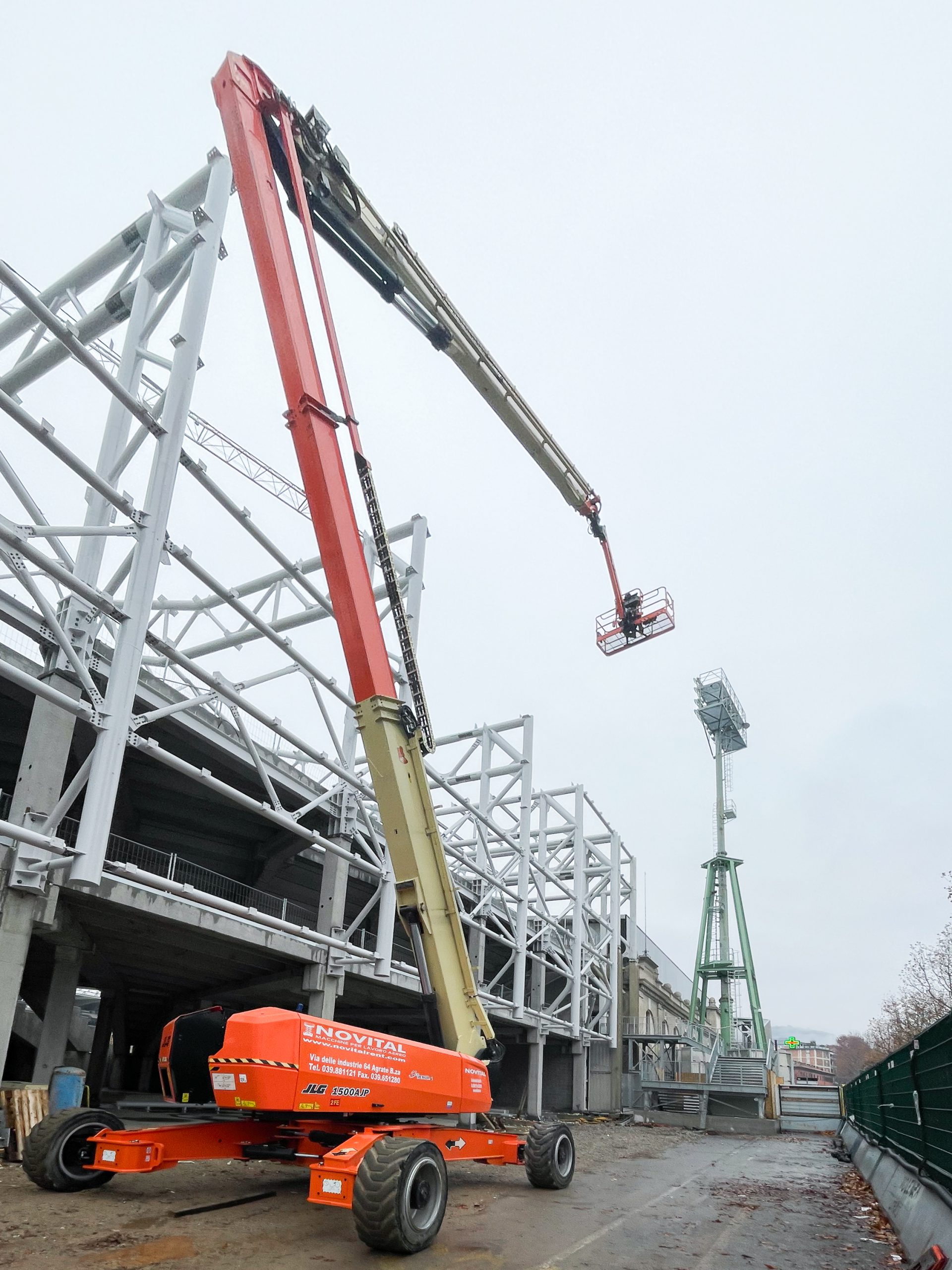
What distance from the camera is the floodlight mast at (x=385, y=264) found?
1414 centimetres

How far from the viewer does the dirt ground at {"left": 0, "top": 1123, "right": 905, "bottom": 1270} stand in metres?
7.19

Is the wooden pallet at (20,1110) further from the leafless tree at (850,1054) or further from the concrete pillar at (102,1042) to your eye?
the leafless tree at (850,1054)

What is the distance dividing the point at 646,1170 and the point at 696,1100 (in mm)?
27154

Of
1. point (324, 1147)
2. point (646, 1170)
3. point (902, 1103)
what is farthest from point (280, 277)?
point (646, 1170)

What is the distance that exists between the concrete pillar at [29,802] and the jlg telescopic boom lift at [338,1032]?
197 inches

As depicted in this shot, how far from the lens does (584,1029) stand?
133 feet

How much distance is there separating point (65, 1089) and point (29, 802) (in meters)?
4.64

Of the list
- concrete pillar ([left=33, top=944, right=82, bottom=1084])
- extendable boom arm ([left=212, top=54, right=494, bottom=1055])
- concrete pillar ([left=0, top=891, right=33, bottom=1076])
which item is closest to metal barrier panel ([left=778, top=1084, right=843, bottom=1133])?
A: concrete pillar ([left=33, top=944, right=82, bottom=1084])

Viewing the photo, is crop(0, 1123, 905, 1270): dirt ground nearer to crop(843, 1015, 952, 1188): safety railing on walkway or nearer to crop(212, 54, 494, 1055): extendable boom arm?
crop(843, 1015, 952, 1188): safety railing on walkway

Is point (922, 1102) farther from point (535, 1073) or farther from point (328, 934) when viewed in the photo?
point (535, 1073)

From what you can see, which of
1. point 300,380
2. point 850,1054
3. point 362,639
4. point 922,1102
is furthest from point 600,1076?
point 850,1054

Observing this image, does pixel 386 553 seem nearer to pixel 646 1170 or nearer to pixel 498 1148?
pixel 498 1148

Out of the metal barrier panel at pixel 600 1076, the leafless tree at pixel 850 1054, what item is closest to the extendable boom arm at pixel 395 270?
the metal barrier panel at pixel 600 1076

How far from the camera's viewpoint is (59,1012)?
62.1ft
